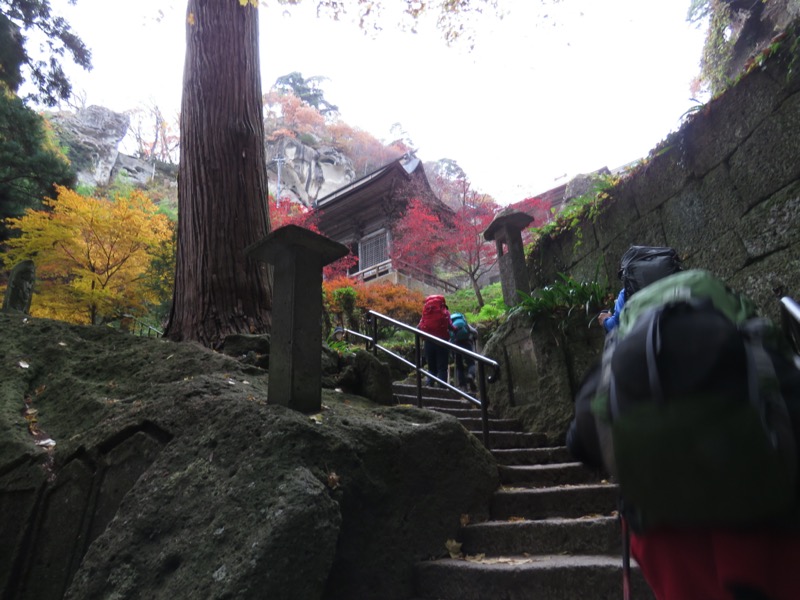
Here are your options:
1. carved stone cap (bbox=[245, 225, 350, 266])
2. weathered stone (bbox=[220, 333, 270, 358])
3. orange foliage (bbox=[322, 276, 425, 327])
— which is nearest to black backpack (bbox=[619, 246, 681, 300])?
carved stone cap (bbox=[245, 225, 350, 266])

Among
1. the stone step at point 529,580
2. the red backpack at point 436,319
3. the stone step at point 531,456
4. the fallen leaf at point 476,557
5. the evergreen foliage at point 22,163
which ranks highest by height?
the evergreen foliage at point 22,163

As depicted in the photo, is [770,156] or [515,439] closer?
[770,156]

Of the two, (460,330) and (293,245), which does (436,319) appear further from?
(293,245)

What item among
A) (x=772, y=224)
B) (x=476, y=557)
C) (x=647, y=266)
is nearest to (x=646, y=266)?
(x=647, y=266)

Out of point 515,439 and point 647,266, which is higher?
point 647,266

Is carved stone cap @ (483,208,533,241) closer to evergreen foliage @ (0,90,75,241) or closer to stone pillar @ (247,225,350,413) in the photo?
stone pillar @ (247,225,350,413)

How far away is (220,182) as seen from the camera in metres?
4.45

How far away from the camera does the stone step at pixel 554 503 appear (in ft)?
10.4

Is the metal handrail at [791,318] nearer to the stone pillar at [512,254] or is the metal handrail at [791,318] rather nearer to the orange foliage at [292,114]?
the stone pillar at [512,254]

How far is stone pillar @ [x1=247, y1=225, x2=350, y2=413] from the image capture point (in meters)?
2.62

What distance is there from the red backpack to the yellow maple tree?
633cm

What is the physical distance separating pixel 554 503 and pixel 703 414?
2.69 metres

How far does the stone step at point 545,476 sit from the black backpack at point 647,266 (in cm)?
198

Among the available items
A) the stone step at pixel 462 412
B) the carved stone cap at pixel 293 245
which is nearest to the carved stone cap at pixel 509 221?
the stone step at pixel 462 412
